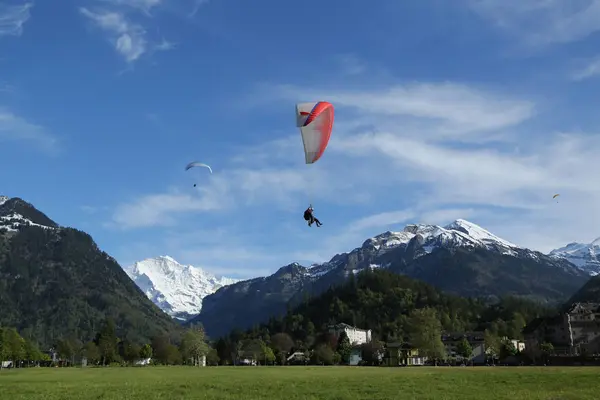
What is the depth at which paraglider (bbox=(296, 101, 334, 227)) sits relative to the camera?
4606 centimetres

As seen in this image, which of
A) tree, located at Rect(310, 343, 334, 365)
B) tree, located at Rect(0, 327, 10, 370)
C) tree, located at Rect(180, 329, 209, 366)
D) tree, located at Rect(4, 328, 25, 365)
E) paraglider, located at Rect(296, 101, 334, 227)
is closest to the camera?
paraglider, located at Rect(296, 101, 334, 227)

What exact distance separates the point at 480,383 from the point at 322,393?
1661 cm

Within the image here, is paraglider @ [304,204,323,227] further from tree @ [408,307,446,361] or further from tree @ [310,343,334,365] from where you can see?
tree @ [310,343,334,365]

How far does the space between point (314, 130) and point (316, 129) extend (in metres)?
0.23

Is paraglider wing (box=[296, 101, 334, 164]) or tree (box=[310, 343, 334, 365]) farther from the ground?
paraglider wing (box=[296, 101, 334, 164])

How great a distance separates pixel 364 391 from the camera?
4303cm

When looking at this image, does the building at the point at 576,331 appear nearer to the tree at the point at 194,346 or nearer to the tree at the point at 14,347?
the tree at the point at 194,346

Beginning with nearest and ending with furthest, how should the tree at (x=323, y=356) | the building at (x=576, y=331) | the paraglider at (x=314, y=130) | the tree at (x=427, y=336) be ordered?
the paraglider at (x=314, y=130), the tree at (x=427, y=336), the building at (x=576, y=331), the tree at (x=323, y=356)

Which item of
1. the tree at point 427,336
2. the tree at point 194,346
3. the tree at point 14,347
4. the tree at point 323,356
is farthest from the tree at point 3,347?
the tree at point 427,336

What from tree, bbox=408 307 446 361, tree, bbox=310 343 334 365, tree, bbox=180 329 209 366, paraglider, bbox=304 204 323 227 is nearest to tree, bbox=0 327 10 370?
tree, bbox=180 329 209 366

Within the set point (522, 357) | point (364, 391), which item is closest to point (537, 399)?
point (364, 391)

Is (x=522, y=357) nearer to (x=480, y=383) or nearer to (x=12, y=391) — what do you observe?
(x=480, y=383)

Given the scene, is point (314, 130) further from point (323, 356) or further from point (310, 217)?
point (323, 356)

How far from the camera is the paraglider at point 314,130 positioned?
4606cm
